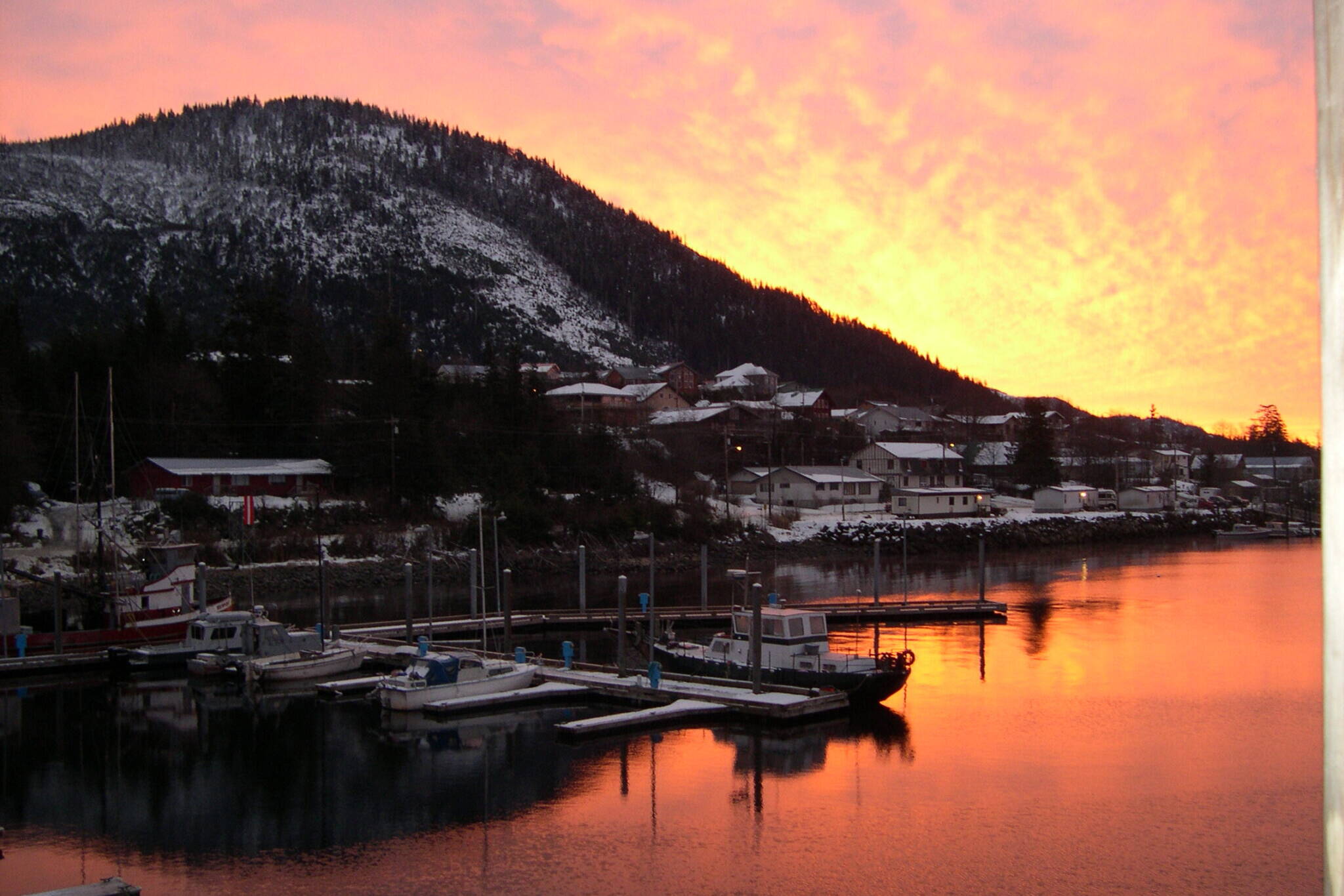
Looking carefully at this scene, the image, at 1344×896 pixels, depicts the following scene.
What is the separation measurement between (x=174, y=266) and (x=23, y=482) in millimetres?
125579

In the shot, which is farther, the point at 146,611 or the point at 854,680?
the point at 146,611

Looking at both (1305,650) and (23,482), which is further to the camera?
(23,482)

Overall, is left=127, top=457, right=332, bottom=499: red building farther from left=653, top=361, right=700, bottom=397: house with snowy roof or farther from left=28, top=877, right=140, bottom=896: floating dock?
left=653, top=361, right=700, bottom=397: house with snowy roof

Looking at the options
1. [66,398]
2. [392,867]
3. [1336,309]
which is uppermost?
[66,398]

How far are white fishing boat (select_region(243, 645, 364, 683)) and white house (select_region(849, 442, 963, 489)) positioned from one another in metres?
66.1

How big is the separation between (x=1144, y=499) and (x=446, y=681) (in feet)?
291

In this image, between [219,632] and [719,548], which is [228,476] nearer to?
[219,632]

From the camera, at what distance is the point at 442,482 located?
214ft

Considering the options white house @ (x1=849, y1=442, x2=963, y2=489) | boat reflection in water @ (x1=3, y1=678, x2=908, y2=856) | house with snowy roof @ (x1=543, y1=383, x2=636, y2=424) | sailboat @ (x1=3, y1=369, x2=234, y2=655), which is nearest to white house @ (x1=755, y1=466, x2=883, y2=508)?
white house @ (x1=849, y1=442, x2=963, y2=489)

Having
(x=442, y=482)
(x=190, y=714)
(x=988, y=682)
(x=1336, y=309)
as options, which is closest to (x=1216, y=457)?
(x=442, y=482)

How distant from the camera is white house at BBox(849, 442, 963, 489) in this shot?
95.4 m

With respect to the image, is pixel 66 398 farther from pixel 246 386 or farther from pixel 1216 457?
pixel 1216 457

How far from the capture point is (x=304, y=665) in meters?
32.2

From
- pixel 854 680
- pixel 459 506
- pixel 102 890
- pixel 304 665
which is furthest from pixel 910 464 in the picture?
pixel 102 890
